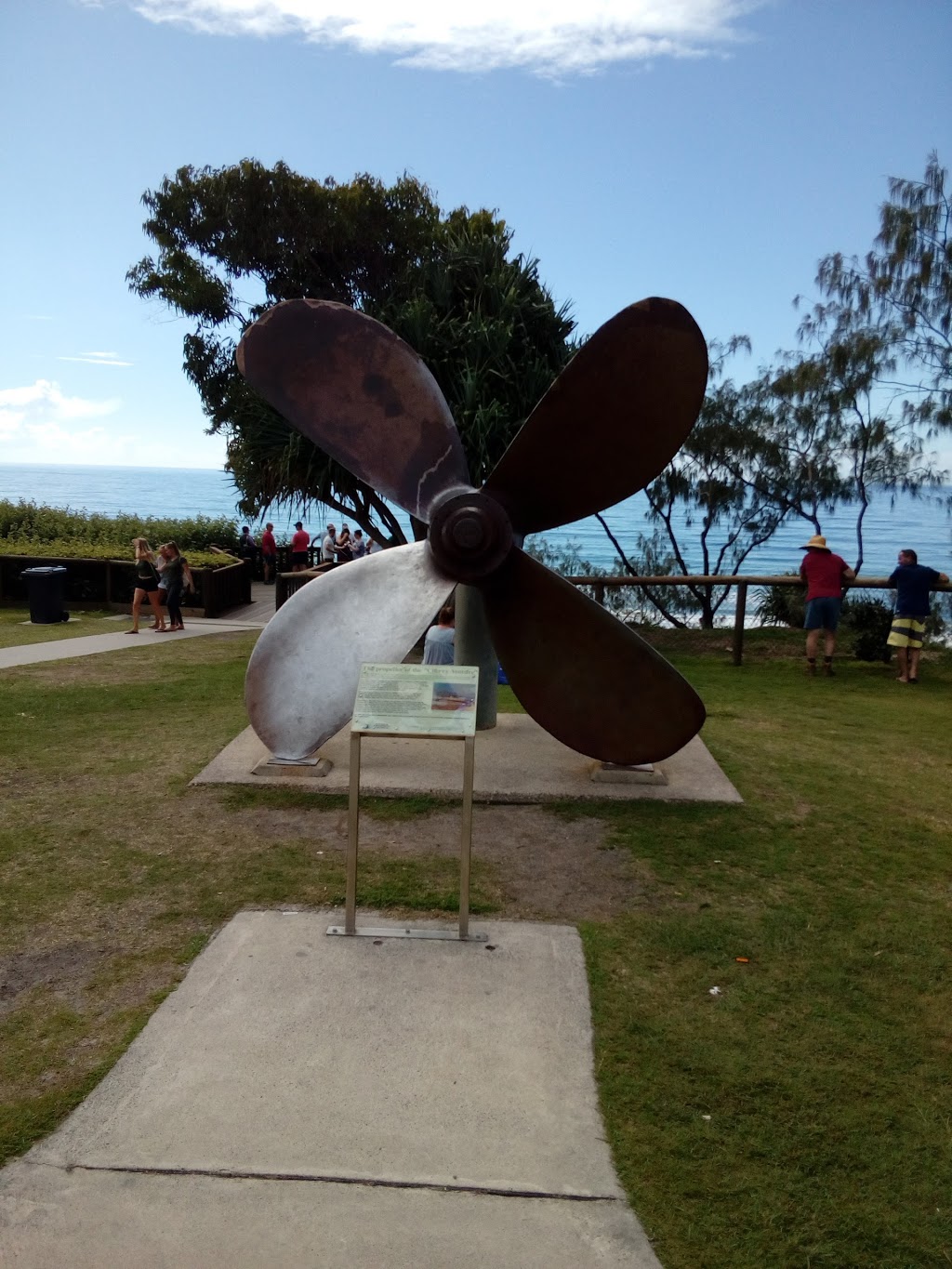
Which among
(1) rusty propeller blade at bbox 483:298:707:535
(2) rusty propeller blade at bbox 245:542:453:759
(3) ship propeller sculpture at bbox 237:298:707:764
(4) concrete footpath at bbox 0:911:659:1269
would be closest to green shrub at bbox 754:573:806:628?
(1) rusty propeller blade at bbox 483:298:707:535

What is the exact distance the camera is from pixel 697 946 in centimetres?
399

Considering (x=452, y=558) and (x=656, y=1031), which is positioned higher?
(x=452, y=558)

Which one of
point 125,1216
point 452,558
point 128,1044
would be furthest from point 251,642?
point 125,1216

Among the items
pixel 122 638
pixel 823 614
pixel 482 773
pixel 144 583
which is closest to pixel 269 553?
pixel 144 583

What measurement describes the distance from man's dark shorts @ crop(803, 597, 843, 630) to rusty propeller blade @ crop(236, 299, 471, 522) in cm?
607

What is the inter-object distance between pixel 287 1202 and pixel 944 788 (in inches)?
200

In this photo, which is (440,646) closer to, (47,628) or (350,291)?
(47,628)

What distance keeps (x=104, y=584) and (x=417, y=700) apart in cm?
1281

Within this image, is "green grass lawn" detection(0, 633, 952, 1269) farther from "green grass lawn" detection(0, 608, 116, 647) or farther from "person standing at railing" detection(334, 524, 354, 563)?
"person standing at railing" detection(334, 524, 354, 563)

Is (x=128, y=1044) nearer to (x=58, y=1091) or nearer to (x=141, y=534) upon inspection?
(x=58, y=1091)

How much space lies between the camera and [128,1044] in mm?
3182

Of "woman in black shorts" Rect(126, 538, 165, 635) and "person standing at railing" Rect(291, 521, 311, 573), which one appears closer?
"woman in black shorts" Rect(126, 538, 165, 635)

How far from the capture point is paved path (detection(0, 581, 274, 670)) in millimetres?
10297

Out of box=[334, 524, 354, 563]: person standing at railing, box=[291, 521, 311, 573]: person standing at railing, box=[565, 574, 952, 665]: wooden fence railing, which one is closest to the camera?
box=[565, 574, 952, 665]: wooden fence railing
